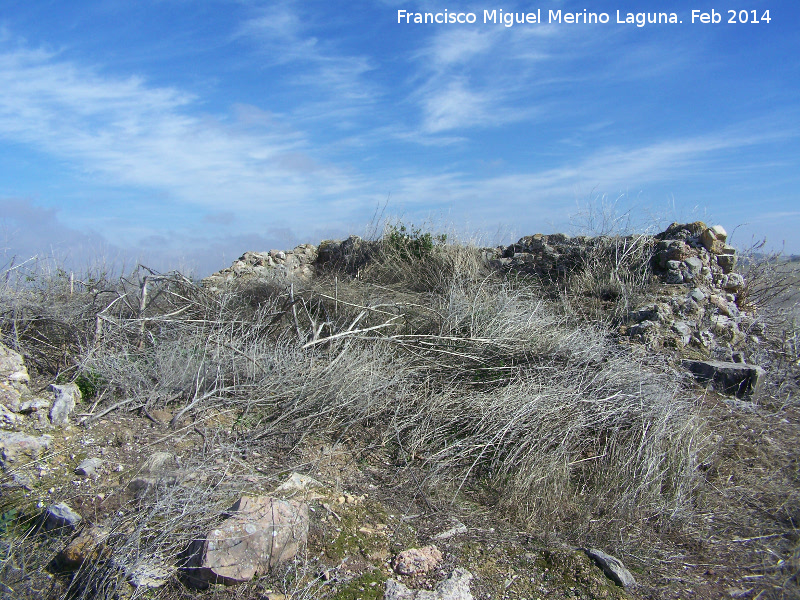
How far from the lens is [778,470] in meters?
3.90

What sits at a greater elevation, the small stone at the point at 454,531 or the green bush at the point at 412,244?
the green bush at the point at 412,244

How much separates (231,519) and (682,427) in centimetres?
321

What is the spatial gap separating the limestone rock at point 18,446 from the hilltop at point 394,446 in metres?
Answer: 0.01

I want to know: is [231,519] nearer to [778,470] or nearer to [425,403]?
[425,403]

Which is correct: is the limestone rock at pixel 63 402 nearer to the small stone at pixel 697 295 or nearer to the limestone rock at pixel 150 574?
the limestone rock at pixel 150 574

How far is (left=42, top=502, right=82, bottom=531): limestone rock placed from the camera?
2965 mm

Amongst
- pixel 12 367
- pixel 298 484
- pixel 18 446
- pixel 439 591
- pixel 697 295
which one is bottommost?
pixel 439 591

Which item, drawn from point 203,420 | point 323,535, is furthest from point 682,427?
point 203,420

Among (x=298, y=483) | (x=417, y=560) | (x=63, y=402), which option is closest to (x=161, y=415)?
A: (x=63, y=402)

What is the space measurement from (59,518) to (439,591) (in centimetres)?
215

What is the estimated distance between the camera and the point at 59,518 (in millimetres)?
2975

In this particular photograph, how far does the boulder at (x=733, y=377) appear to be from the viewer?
5.09 metres

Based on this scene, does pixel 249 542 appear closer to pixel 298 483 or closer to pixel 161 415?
pixel 298 483

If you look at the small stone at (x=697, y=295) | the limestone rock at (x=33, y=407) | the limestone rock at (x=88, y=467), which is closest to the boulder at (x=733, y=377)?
the small stone at (x=697, y=295)
